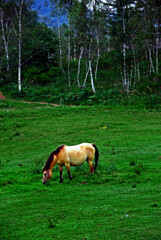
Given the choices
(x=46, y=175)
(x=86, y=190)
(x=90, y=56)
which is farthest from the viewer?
(x=90, y=56)

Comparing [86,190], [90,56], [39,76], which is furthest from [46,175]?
[39,76]

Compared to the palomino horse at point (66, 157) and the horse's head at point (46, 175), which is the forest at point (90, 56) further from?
the horse's head at point (46, 175)

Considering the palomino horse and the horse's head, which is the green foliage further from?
the horse's head

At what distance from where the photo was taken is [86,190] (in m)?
9.48

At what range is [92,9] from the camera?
41750 millimetres

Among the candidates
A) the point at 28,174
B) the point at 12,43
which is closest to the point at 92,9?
the point at 12,43

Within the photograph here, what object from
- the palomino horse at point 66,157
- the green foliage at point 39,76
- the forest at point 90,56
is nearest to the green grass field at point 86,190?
the palomino horse at point 66,157

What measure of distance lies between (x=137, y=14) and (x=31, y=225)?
37.0m

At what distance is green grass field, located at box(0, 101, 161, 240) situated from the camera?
6.28 meters

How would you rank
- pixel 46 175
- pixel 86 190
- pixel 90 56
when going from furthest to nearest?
pixel 90 56 → pixel 46 175 → pixel 86 190

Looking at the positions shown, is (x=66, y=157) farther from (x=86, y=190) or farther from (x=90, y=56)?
(x=90, y=56)

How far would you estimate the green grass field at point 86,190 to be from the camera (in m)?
6.28

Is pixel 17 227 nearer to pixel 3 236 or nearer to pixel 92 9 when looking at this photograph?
pixel 3 236

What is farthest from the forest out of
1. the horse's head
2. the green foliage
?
the horse's head
